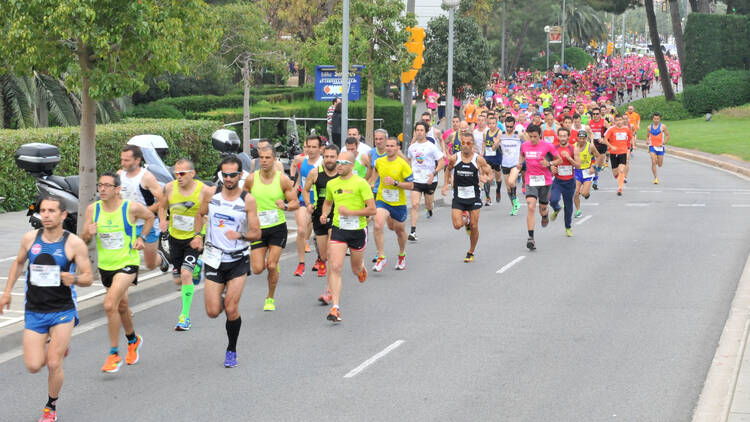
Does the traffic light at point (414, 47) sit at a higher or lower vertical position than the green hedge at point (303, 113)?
higher

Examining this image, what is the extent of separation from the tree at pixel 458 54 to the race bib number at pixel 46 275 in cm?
3763

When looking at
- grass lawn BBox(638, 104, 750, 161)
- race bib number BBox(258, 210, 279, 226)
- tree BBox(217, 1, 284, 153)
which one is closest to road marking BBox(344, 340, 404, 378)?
race bib number BBox(258, 210, 279, 226)

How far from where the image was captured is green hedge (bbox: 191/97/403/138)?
35344 millimetres

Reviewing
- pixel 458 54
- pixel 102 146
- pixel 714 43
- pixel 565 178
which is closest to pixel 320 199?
pixel 565 178

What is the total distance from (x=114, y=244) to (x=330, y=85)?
1540cm

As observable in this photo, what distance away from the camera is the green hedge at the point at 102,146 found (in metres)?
20.0

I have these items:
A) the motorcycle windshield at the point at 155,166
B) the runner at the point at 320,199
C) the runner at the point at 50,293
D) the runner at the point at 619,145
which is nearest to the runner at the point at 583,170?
the runner at the point at 619,145

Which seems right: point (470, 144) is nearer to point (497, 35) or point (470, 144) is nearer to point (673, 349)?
point (673, 349)

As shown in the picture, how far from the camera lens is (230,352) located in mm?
9875

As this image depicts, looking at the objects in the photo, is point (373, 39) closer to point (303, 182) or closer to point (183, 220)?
point (303, 182)

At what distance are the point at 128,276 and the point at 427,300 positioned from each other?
4.57m

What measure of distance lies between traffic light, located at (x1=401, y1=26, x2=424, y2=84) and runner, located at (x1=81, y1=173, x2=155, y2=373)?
1859 cm

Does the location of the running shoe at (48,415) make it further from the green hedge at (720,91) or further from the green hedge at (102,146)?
the green hedge at (720,91)

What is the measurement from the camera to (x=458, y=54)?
45125mm
